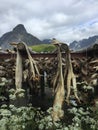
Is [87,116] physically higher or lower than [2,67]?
lower

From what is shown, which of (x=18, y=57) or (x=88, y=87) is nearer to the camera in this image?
(x=88, y=87)

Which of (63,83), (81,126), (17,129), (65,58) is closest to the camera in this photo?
(17,129)

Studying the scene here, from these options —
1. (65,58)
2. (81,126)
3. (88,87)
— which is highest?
(65,58)

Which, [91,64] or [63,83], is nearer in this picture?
[63,83]

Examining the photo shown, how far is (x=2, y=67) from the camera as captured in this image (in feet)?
31.1

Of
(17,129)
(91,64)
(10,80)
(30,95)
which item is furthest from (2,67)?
(17,129)

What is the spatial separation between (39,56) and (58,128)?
2.38 meters

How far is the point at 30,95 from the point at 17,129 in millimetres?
2954

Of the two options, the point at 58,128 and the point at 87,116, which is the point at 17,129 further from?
the point at 87,116

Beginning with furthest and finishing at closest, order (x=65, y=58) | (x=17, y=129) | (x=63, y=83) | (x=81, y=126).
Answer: (x=65, y=58) → (x=63, y=83) → (x=81, y=126) → (x=17, y=129)

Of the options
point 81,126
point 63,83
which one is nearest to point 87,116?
point 81,126

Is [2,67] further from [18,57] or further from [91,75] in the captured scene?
[91,75]

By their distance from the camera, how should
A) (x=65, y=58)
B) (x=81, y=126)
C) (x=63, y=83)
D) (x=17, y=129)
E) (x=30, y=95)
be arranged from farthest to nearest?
1. (x=30, y=95)
2. (x=65, y=58)
3. (x=63, y=83)
4. (x=81, y=126)
5. (x=17, y=129)

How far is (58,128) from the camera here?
7.61m
